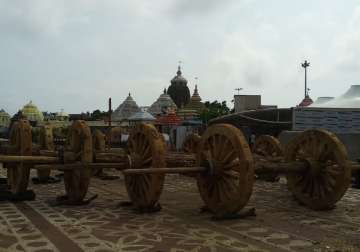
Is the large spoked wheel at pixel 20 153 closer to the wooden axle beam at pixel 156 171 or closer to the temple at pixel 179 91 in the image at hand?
the wooden axle beam at pixel 156 171

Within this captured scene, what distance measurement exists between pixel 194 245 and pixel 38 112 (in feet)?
261

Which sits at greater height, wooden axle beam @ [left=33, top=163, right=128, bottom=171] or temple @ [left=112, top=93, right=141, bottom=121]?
temple @ [left=112, top=93, right=141, bottom=121]

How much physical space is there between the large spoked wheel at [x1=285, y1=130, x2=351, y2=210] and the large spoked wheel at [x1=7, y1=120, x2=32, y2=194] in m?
5.08

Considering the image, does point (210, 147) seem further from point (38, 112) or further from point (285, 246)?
→ point (38, 112)

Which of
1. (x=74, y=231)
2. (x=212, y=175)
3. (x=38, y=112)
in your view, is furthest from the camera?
(x=38, y=112)

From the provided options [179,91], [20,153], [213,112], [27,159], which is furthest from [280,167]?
[179,91]

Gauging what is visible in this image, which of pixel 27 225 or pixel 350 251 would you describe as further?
pixel 27 225

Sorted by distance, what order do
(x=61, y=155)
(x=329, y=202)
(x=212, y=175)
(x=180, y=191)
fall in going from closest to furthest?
1. (x=212, y=175)
2. (x=329, y=202)
3. (x=61, y=155)
4. (x=180, y=191)

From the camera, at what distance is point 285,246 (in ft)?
19.3

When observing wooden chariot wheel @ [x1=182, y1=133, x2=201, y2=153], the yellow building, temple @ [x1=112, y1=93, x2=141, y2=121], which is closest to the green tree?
temple @ [x1=112, y1=93, x2=141, y2=121]

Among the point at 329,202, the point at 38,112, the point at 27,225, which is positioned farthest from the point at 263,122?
the point at 38,112

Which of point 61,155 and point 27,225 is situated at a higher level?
point 61,155

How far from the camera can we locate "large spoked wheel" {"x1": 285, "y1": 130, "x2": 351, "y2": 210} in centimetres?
815

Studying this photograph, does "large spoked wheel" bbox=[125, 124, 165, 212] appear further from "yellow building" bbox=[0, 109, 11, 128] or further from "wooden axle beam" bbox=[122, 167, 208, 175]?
"yellow building" bbox=[0, 109, 11, 128]
